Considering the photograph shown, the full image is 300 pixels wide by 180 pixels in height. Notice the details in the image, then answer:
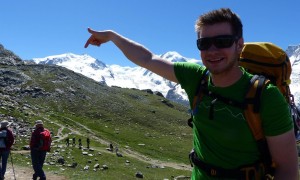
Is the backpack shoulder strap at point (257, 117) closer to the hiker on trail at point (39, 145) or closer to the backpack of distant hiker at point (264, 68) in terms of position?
the backpack of distant hiker at point (264, 68)

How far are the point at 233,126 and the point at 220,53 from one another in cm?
79

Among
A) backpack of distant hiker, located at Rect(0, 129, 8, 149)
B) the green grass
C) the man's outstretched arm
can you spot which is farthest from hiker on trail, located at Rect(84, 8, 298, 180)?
the green grass

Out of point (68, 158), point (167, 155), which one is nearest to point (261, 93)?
point (68, 158)

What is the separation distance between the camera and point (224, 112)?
411cm

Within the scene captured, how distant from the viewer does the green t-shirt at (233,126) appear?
374 cm

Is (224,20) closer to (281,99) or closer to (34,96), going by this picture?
(281,99)

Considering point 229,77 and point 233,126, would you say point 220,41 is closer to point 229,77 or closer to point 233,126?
point 229,77

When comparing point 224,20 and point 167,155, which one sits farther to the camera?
point 167,155

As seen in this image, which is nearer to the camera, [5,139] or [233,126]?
[233,126]

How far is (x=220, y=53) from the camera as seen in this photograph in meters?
4.19

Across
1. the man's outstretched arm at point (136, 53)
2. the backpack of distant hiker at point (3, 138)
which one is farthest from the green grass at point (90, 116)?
the man's outstretched arm at point (136, 53)

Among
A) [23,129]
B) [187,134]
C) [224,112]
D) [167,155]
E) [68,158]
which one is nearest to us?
[224,112]

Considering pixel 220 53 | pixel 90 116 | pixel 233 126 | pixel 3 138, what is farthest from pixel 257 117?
pixel 90 116

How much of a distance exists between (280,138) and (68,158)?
3354cm
